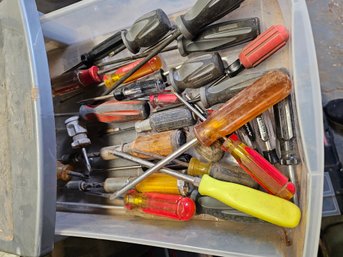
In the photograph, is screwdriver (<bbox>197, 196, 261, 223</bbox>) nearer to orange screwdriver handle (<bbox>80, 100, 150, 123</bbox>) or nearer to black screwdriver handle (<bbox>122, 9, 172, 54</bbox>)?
orange screwdriver handle (<bbox>80, 100, 150, 123</bbox>)

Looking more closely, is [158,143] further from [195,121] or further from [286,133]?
[286,133]

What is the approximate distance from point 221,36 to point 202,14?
56mm

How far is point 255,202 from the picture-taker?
1.61 ft

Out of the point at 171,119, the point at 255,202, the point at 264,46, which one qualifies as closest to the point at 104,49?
the point at 171,119

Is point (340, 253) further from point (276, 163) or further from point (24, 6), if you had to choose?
point (24, 6)

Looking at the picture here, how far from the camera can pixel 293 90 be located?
489mm

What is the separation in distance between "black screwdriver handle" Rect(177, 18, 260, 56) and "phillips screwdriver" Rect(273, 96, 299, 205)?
0.46ft

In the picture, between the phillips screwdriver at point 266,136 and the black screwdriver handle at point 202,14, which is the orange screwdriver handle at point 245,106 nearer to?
the phillips screwdriver at point 266,136

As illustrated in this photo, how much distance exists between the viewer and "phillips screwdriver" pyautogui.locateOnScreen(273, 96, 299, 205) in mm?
515

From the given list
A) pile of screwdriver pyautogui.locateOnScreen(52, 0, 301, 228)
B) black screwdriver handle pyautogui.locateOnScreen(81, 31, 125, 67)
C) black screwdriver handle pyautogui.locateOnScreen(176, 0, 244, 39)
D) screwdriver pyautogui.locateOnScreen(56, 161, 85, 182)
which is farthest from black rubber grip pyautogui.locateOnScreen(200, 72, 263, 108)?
screwdriver pyautogui.locateOnScreen(56, 161, 85, 182)

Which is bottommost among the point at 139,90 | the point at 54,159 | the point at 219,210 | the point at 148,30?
the point at 219,210

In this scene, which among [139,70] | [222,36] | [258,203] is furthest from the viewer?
[139,70]

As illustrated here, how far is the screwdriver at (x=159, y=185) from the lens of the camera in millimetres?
613

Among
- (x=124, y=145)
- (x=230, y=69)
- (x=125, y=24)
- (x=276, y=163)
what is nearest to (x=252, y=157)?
(x=276, y=163)
